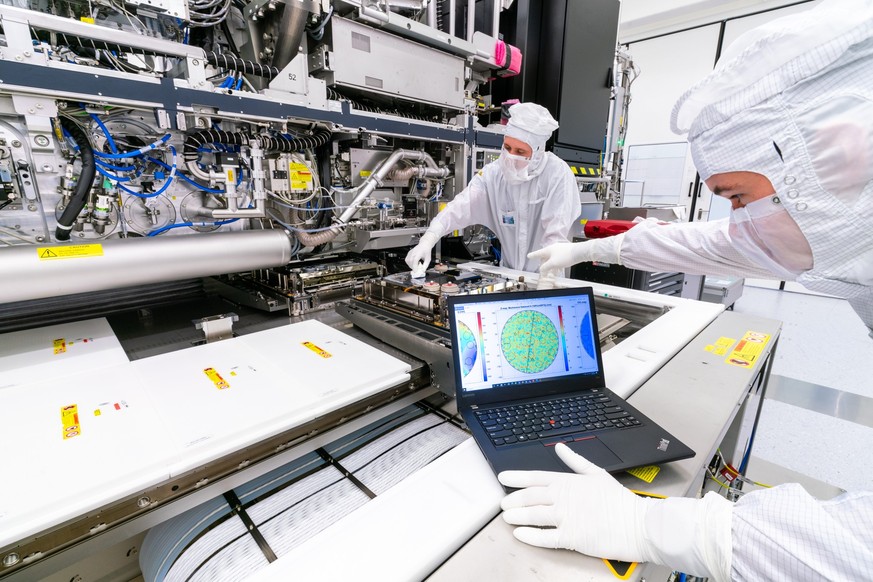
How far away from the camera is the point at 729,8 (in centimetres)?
489

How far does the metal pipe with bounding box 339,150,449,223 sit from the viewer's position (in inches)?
66.4

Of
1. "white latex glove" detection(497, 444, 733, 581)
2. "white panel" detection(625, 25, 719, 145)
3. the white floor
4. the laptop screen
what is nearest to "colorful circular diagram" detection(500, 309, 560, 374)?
the laptop screen

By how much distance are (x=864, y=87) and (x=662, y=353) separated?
748mm

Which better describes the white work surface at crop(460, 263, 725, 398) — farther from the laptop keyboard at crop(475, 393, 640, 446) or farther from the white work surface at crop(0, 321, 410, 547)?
the white work surface at crop(0, 321, 410, 547)

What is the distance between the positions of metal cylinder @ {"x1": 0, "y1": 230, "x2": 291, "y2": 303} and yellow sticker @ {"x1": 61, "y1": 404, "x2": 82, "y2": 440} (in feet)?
1.46

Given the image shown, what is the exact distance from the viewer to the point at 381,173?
180cm

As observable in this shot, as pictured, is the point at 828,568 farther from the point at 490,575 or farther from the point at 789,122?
the point at 789,122

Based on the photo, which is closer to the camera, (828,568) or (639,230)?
(828,568)

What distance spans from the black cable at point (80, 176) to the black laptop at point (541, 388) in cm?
109

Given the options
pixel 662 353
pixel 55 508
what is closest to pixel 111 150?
pixel 55 508

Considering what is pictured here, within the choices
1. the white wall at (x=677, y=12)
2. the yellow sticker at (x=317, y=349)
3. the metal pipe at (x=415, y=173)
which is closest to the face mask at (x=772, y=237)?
the yellow sticker at (x=317, y=349)

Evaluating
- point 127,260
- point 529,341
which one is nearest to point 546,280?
point 529,341

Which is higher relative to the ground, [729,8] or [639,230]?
[729,8]

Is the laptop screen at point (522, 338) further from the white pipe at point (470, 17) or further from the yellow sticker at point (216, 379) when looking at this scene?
the white pipe at point (470, 17)
